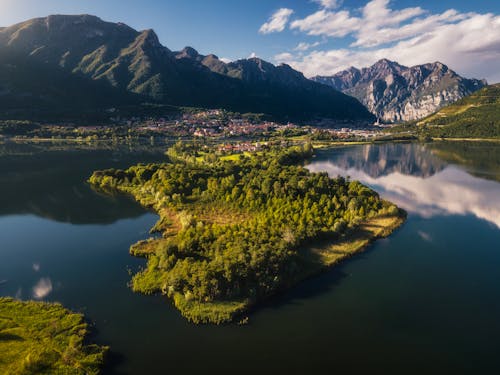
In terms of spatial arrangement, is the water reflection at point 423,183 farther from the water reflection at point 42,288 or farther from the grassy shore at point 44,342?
the water reflection at point 42,288

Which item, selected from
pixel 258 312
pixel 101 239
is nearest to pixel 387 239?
pixel 258 312

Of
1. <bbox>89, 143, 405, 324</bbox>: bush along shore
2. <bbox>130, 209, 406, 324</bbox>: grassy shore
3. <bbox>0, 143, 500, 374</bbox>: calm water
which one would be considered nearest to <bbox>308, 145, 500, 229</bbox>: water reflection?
<bbox>0, 143, 500, 374</bbox>: calm water

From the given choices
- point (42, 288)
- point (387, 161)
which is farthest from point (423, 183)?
point (42, 288)

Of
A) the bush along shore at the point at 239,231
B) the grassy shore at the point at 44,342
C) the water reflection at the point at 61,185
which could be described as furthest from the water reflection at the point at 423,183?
the water reflection at the point at 61,185

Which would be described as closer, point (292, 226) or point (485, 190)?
point (292, 226)

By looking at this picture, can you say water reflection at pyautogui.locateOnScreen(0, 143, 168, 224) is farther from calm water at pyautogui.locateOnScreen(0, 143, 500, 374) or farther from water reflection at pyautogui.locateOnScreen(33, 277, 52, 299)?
water reflection at pyautogui.locateOnScreen(33, 277, 52, 299)

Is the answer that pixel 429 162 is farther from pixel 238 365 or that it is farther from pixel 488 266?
pixel 238 365
